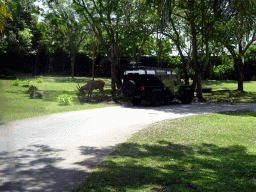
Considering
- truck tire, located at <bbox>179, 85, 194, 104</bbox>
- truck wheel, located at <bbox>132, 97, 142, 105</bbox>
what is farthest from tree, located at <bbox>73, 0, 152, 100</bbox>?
truck tire, located at <bbox>179, 85, 194, 104</bbox>

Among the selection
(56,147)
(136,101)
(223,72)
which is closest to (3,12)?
(56,147)

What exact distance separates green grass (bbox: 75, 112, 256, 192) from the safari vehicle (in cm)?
657

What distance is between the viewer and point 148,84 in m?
16.1

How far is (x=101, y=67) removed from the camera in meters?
40.0

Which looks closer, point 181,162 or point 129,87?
point 181,162

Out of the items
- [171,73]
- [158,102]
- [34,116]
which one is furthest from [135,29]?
[34,116]

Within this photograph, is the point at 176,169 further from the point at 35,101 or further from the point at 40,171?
the point at 35,101

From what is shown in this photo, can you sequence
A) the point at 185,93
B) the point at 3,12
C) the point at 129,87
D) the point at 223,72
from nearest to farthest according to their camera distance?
the point at 3,12 → the point at 129,87 → the point at 185,93 → the point at 223,72

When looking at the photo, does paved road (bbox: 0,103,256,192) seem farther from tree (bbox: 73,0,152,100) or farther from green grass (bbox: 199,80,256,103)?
green grass (bbox: 199,80,256,103)

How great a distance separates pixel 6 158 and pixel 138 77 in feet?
36.1

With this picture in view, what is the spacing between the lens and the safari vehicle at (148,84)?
627 inches

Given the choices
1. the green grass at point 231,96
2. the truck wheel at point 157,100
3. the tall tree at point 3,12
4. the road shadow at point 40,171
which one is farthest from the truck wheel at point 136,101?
the tall tree at point 3,12

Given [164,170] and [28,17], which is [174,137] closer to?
[164,170]

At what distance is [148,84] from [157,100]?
3.84 ft
